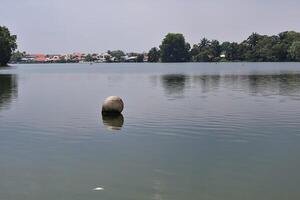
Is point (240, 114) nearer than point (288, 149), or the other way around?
point (288, 149)

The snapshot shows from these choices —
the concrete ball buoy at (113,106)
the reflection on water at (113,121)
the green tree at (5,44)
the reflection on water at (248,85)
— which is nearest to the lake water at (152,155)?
the reflection on water at (113,121)

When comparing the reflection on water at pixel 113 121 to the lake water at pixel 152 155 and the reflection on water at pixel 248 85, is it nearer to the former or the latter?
the lake water at pixel 152 155

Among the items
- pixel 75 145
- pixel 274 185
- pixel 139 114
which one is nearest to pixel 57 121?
pixel 139 114

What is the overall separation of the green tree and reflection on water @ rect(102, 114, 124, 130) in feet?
426

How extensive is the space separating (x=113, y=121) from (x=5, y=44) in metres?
134

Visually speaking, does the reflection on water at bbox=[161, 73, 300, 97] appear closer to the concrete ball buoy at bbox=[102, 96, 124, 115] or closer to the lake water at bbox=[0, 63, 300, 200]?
the concrete ball buoy at bbox=[102, 96, 124, 115]

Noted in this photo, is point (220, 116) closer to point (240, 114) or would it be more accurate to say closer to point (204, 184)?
point (240, 114)

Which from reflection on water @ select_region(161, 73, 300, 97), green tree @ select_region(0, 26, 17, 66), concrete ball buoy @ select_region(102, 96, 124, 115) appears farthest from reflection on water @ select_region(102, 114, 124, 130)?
green tree @ select_region(0, 26, 17, 66)

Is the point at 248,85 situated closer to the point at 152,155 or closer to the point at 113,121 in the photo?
the point at 113,121

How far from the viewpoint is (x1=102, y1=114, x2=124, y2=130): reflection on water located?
2647 centimetres

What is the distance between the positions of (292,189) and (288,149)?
18.9ft

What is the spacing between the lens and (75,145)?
20.9 metres

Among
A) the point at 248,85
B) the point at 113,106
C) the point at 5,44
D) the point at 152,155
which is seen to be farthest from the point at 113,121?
the point at 5,44

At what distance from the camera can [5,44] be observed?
154 m
